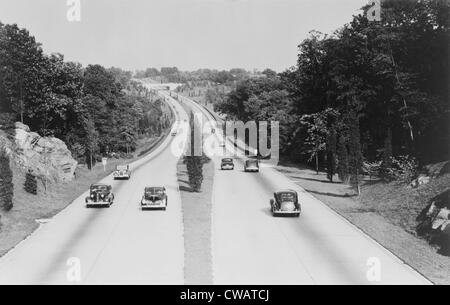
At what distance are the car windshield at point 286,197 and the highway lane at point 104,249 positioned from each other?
7869 millimetres

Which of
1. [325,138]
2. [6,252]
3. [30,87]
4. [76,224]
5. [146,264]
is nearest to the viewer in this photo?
[146,264]

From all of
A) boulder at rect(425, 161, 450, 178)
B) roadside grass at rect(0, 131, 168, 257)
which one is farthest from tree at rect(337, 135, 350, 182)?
roadside grass at rect(0, 131, 168, 257)

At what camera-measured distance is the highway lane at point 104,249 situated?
87.5ft

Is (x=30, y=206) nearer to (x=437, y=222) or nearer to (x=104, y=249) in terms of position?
(x=104, y=249)

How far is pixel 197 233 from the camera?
36.0 metres

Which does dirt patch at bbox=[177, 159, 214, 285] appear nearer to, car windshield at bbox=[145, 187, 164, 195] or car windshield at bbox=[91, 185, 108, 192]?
car windshield at bbox=[145, 187, 164, 195]

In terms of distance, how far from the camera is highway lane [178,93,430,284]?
26734 mm

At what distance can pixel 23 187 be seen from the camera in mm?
49062

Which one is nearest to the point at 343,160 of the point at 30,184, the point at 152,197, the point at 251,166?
the point at 251,166

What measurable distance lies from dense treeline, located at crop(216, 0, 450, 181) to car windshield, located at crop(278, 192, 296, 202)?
12.0m

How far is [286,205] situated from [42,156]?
1243 inches

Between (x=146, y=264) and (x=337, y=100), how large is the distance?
45.5 metres
